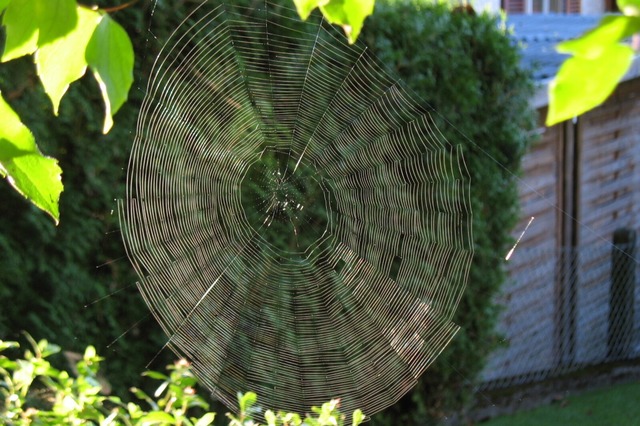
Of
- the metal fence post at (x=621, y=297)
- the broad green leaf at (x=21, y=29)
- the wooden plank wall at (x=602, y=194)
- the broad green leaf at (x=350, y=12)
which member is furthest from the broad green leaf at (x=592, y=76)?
the metal fence post at (x=621, y=297)

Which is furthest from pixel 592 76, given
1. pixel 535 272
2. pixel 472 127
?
pixel 535 272

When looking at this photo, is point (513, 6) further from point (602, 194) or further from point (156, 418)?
point (156, 418)

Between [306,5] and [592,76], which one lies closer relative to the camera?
[592,76]

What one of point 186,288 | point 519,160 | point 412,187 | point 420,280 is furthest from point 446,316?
point 186,288

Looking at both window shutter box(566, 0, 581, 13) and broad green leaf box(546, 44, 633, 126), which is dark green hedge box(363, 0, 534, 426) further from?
window shutter box(566, 0, 581, 13)

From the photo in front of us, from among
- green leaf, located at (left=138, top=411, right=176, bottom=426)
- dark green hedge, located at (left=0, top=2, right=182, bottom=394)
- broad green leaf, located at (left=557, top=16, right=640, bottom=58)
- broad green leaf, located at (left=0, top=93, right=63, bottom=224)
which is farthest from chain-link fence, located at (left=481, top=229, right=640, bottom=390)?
broad green leaf, located at (left=557, top=16, right=640, bottom=58)

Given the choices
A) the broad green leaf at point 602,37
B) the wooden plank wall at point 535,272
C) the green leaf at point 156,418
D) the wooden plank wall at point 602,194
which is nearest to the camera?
the broad green leaf at point 602,37

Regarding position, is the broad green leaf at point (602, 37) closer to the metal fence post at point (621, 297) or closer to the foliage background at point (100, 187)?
the foliage background at point (100, 187)
